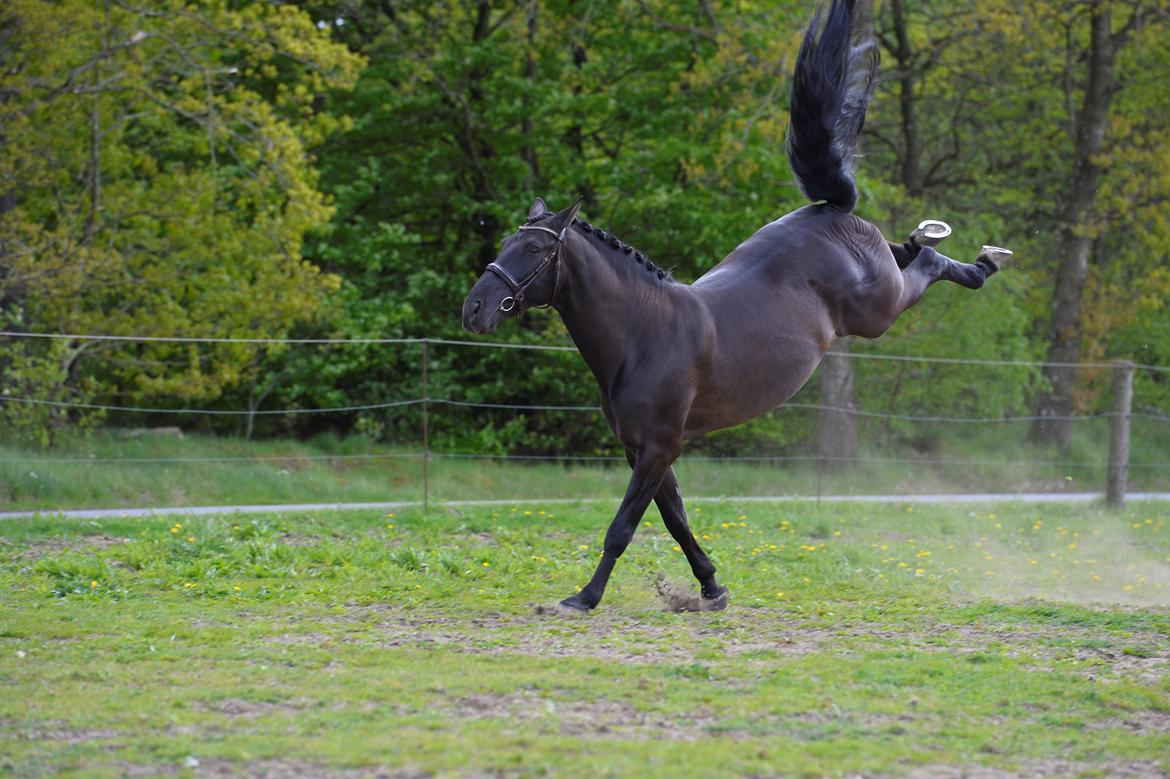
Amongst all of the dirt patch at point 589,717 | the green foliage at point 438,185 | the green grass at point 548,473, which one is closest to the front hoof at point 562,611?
the dirt patch at point 589,717

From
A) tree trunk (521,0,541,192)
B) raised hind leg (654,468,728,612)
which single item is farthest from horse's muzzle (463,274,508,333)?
tree trunk (521,0,541,192)

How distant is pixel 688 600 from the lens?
302 inches

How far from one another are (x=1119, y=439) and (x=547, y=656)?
9.56m

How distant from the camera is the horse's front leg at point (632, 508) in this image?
7152mm

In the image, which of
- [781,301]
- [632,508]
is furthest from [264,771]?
[781,301]

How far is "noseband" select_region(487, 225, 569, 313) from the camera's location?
269 inches

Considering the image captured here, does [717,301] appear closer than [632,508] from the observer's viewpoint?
No

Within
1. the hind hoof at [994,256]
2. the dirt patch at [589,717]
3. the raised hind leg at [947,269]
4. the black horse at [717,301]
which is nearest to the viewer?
the dirt patch at [589,717]

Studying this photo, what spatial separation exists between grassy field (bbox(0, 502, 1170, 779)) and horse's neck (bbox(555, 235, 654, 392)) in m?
1.52

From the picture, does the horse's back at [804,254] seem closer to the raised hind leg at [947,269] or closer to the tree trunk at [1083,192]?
the raised hind leg at [947,269]

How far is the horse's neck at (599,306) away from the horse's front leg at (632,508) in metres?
0.51

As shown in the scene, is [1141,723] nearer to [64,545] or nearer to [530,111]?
[64,545]

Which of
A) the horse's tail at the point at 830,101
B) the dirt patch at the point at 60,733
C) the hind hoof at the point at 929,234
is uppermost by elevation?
the horse's tail at the point at 830,101

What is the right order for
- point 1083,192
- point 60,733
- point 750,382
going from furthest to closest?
point 1083,192, point 750,382, point 60,733
